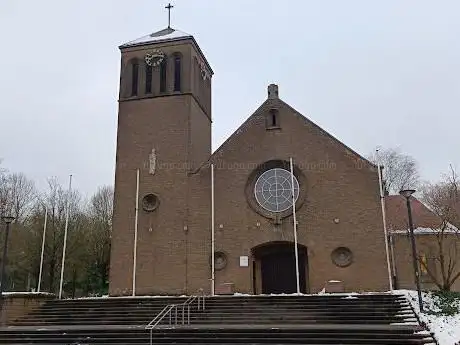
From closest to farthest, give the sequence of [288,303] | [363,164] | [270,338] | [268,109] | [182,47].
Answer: [270,338] < [288,303] < [363,164] < [268,109] < [182,47]

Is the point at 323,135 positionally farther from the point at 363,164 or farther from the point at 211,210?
the point at 211,210

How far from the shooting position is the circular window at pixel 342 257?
2259cm

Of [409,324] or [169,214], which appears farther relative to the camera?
[169,214]

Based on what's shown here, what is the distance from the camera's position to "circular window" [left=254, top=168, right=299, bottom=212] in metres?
24.2

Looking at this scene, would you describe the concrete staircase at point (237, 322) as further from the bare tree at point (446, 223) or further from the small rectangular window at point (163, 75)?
the small rectangular window at point (163, 75)

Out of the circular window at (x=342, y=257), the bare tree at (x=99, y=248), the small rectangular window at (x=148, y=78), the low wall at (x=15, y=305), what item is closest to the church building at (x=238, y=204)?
the circular window at (x=342, y=257)

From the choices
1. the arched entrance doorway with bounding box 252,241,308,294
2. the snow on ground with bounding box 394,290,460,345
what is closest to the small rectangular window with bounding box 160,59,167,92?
the arched entrance doorway with bounding box 252,241,308,294

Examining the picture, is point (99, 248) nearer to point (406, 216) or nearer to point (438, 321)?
point (406, 216)

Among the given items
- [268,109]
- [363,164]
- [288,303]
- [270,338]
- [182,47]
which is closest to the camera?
[270,338]

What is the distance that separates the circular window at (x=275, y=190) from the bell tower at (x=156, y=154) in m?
3.74

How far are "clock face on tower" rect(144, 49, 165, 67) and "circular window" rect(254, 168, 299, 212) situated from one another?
886cm

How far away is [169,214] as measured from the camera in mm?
25047

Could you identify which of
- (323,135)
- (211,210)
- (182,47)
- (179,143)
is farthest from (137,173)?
(323,135)

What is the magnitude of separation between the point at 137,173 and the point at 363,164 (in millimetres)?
11370
